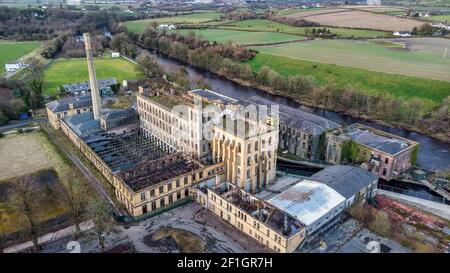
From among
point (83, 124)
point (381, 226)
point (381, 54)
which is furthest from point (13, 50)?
point (381, 226)

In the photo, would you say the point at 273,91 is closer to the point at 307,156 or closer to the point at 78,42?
the point at 307,156

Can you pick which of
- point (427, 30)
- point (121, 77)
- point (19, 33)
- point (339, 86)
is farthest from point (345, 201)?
point (19, 33)

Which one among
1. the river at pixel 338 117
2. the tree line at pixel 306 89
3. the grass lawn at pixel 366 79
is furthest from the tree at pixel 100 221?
the grass lawn at pixel 366 79

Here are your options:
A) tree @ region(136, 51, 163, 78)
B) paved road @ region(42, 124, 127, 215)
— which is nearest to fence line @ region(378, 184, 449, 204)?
paved road @ region(42, 124, 127, 215)

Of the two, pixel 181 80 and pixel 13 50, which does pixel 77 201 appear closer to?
pixel 181 80

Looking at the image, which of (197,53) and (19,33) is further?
(19,33)

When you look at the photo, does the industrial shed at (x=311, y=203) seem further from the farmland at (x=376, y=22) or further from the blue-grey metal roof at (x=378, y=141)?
the farmland at (x=376, y=22)
